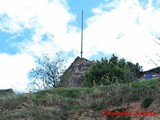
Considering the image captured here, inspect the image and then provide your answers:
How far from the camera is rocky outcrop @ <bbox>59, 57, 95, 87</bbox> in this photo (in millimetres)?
26891

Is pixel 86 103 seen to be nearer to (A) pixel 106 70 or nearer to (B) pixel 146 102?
(B) pixel 146 102

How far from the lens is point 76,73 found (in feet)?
103

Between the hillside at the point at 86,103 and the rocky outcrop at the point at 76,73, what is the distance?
11381 mm

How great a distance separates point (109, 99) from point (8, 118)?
310 centimetres

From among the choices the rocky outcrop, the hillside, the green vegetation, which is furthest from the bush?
the rocky outcrop

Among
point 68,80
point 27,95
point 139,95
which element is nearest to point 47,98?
point 27,95

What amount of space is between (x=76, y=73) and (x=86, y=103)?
1813 cm

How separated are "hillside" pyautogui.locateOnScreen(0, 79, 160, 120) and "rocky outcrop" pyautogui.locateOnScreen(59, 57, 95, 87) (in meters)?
11.4

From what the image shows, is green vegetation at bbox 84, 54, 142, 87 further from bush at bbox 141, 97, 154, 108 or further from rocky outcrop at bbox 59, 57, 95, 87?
bush at bbox 141, 97, 154, 108

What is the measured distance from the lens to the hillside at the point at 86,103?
11.6m

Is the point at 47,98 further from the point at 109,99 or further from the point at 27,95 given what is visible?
the point at 109,99

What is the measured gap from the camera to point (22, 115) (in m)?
13.1

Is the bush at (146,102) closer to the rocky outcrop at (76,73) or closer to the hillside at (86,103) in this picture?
the hillside at (86,103)

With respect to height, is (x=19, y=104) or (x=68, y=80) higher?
(x=68, y=80)
